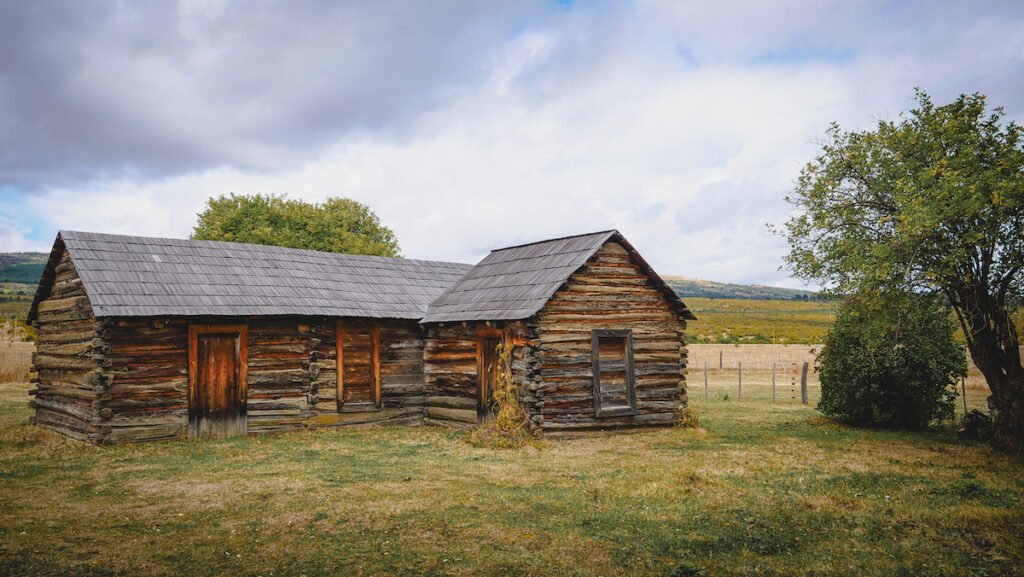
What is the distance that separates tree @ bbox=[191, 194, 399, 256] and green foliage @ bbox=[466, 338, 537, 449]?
2458cm

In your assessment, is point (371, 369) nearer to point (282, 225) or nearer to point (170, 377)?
point (170, 377)

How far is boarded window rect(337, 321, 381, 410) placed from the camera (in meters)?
19.1

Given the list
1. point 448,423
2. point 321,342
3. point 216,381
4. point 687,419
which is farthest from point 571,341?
point 216,381

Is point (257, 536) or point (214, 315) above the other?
point (214, 315)

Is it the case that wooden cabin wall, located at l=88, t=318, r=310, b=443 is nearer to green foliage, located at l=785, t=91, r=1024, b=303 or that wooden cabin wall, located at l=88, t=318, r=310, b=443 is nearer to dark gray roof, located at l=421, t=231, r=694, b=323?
dark gray roof, located at l=421, t=231, r=694, b=323

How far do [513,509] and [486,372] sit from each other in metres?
8.54

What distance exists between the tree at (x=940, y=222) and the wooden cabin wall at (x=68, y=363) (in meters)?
15.8

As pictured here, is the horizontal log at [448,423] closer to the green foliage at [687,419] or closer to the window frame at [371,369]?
the window frame at [371,369]

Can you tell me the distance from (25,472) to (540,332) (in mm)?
10187

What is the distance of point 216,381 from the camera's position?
17.1 m

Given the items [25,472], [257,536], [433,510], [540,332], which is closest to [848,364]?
[540,332]

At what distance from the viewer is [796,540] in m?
8.25

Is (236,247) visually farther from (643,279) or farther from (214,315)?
(643,279)

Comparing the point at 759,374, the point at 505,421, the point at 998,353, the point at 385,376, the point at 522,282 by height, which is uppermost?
the point at 522,282
